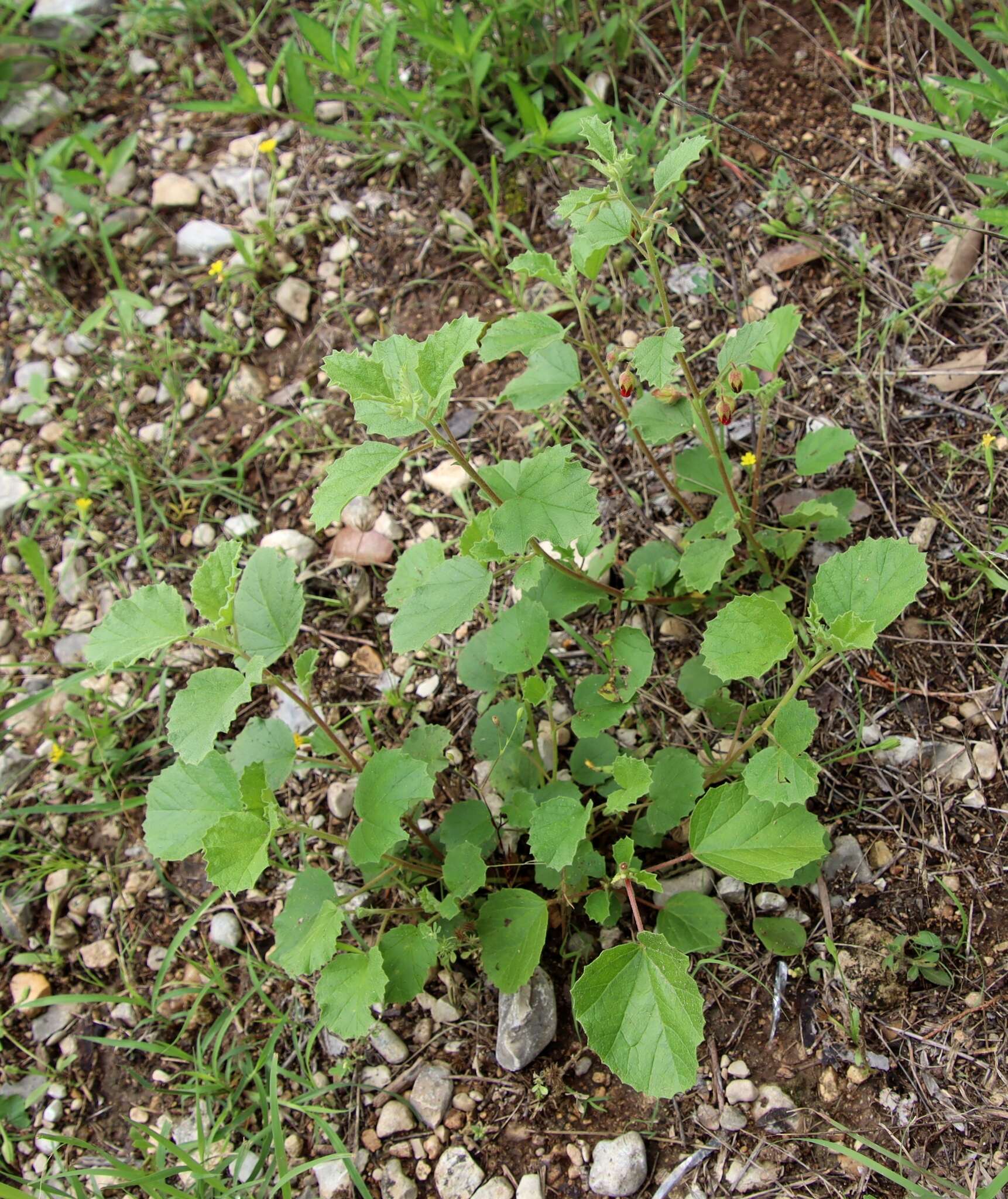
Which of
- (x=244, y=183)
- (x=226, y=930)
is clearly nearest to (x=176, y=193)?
(x=244, y=183)

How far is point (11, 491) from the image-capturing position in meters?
3.21

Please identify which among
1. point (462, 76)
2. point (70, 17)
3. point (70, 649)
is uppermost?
point (70, 17)

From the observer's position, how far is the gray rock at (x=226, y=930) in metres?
2.36

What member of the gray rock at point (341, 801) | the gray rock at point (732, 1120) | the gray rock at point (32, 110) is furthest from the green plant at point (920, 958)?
the gray rock at point (32, 110)

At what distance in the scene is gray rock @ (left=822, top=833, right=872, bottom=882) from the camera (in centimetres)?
207

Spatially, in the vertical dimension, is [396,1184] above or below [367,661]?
below

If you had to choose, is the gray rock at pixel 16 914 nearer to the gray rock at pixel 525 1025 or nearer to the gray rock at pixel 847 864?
the gray rock at pixel 525 1025

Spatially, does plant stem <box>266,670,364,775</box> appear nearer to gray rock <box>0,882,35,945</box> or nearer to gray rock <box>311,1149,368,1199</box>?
gray rock <box>311,1149,368,1199</box>

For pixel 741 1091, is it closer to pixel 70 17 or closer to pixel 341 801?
pixel 341 801

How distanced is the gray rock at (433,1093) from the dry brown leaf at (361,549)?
132 centimetres

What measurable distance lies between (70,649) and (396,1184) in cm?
177

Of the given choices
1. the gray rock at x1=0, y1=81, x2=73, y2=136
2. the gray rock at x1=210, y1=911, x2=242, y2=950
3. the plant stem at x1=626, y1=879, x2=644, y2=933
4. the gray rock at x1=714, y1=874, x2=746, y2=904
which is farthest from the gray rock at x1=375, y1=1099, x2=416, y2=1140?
the gray rock at x1=0, y1=81, x2=73, y2=136

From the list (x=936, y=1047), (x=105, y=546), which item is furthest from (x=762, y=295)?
(x=105, y=546)

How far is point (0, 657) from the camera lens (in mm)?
2961
